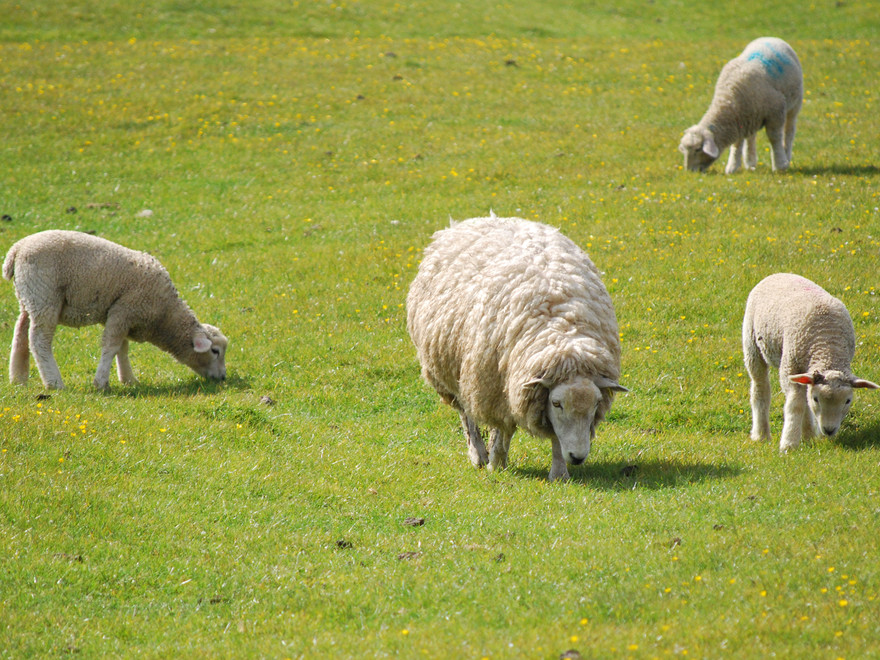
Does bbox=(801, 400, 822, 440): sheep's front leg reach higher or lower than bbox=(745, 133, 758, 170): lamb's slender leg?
lower

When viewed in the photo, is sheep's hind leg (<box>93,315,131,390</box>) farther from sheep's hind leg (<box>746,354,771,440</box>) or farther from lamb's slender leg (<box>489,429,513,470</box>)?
sheep's hind leg (<box>746,354,771,440</box>)

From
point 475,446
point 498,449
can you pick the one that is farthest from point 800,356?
point 475,446

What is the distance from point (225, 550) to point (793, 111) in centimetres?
1555

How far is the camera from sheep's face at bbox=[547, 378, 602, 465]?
25.6 ft

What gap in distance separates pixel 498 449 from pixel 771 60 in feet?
42.3

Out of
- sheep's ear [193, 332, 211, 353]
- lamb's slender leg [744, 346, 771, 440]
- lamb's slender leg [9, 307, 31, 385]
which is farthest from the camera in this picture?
sheep's ear [193, 332, 211, 353]

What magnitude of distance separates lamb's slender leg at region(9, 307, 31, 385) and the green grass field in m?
0.91

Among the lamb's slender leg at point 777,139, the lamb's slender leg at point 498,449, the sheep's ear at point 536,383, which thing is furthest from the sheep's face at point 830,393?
the lamb's slender leg at point 777,139

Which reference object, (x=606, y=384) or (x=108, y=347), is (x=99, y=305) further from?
(x=606, y=384)

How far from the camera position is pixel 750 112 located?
17.6 meters

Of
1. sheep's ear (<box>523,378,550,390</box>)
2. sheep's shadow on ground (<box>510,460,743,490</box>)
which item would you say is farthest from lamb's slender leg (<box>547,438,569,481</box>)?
sheep's ear (<box>523,378,550,390</box>)

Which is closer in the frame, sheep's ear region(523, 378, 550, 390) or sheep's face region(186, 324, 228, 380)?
sheep's ear region(523, 378, 550, 390)

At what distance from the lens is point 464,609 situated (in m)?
5.89

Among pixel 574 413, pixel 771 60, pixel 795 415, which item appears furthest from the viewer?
pixel 771 60
